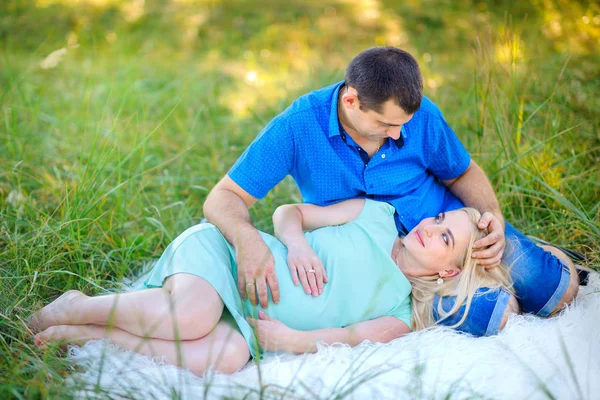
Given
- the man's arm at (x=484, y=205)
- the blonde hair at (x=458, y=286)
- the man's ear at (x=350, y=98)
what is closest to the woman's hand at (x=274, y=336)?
the blonde hair at (x=458, y=286)

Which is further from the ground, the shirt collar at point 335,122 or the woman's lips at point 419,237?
the shirt collar at point 335,122

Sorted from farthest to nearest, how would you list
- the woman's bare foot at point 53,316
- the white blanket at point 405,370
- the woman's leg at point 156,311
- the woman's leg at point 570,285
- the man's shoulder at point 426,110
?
the man's shoulder at point 426,110, the woman's leg at point 570,285, the woman's bare foot at point 53,316, the woman's leg at point 156,311, the white blanket at point 405,370

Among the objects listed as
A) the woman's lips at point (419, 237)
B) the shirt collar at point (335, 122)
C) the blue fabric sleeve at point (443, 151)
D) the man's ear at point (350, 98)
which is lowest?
the woman's lips at point (419, 237)

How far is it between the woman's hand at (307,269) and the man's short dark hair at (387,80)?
24.5 inches

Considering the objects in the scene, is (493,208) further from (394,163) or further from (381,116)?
(381,116)

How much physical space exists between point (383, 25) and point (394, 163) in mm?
4441

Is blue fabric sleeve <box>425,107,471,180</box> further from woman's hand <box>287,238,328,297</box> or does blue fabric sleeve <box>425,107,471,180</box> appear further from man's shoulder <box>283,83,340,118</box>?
woman's hand <box>287,238,328,297</box>

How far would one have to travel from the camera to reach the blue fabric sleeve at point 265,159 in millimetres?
2418

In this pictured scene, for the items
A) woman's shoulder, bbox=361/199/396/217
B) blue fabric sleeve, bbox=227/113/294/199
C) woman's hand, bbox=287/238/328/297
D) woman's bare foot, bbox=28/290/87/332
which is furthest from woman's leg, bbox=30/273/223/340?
woman's shoulder, bbox=361/199/396/217

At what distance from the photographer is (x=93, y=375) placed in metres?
1.87

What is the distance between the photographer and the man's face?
7.20 feet

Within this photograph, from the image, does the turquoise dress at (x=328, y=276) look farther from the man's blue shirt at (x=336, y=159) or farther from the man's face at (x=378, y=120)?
the man's face at (x=378, y=120)

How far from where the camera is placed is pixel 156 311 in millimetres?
2031

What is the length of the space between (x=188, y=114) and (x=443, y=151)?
232 centimetres
